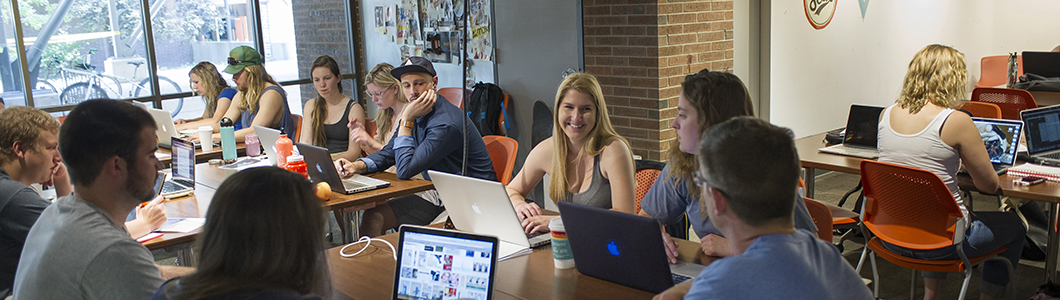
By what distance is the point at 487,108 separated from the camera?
5.64 meters

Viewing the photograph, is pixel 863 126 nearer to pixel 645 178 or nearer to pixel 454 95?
pixel 645 178

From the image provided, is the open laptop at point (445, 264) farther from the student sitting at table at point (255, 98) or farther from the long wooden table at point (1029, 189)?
the student sitting at table at point (255, 98)

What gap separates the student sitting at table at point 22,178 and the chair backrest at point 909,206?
2.62 meters

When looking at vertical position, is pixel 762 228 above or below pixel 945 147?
above

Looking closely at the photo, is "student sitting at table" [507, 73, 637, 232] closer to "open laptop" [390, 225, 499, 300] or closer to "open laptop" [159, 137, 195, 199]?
"open laptop" [390, 225, 499, 300]

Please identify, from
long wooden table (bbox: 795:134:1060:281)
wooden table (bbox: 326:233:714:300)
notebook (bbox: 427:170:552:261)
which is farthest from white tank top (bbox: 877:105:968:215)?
notebook (bbox: 427:170:552:261)

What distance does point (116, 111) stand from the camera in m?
1.63

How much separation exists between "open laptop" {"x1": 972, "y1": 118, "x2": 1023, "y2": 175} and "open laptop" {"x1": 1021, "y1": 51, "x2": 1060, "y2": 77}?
3604mm

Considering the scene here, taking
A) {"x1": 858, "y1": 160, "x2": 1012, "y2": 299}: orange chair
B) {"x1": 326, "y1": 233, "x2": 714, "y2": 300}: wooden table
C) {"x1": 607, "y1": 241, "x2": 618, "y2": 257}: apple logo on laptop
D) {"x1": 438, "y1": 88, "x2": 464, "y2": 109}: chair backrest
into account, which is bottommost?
{"x1": 858, "y1": 160, "x2": 1012, "y2": 299}: orange chair

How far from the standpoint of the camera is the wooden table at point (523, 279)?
179 cm

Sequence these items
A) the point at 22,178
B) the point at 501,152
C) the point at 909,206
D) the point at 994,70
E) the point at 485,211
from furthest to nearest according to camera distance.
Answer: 1. the point at 994,70
2. the point at 501,152
3. the point at 909,206
4. the point at 22,178
5. the point at 485,211

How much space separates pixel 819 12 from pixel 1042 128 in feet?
7.65

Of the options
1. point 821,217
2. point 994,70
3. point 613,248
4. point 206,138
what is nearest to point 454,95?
point 206,138

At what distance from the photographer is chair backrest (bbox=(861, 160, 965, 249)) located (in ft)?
8.86
